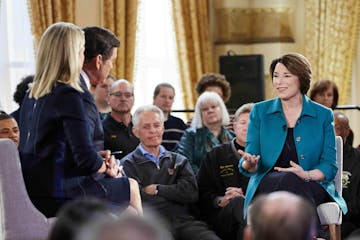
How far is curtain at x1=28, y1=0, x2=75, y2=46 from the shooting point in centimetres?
871

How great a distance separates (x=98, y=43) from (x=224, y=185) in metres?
1.86

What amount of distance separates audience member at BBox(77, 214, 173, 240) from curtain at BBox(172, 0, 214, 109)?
9.11 m

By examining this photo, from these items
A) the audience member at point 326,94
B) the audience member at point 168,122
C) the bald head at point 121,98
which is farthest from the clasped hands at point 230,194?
the audience member at point 326,94

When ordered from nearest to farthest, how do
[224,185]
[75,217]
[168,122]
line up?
1. [75,217]
2. [224,185]
3. [168,122]

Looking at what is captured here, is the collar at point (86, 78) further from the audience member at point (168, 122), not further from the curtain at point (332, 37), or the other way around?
the curtain at point (332, 37)

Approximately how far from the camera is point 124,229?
1.33m

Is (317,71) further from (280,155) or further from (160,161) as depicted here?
(280,155)

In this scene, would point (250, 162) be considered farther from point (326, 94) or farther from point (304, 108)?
point (326, 94)

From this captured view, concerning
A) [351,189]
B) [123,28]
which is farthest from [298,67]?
[123,28]

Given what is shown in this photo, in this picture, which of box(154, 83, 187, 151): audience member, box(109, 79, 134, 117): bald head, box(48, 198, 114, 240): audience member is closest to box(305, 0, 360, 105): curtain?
box(154, 83, 187, 151): audience member

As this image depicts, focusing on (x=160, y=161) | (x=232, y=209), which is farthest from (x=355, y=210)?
(x=160, y=161)

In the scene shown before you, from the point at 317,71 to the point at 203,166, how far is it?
5672 millimetres

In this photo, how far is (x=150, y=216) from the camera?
1.37 m

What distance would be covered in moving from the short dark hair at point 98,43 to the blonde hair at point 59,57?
0.27 metres
